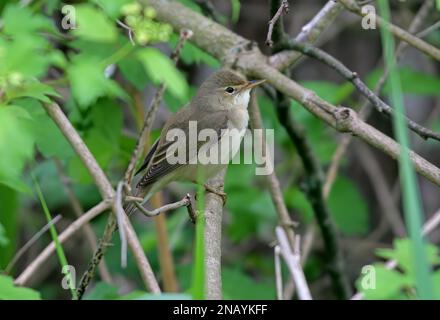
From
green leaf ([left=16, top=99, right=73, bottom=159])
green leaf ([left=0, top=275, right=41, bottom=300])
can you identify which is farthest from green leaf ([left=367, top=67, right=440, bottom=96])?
green leaf ([left=0, top=275, right=41, bottom=300])

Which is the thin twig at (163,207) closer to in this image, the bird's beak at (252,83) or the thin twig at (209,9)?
the bird's beak at (252,83)

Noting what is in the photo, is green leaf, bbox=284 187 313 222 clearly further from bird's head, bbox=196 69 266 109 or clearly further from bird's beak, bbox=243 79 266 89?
bird's beak, bbox=243 79 266 89

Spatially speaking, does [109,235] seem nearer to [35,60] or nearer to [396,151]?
[35,60]

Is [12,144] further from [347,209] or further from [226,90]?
[347,209]

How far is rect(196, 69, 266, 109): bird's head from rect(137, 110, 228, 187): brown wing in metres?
0.10

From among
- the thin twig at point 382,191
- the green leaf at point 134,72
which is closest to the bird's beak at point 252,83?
the green leaf at point 134,72

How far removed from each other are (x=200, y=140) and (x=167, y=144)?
0.16 metres

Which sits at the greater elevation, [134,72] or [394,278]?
[134,72]

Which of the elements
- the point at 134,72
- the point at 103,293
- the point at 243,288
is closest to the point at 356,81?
the point at 134,72

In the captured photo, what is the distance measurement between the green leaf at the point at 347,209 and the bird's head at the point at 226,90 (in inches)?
69.0

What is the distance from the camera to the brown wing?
3.68 m

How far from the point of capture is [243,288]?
4605 mm
